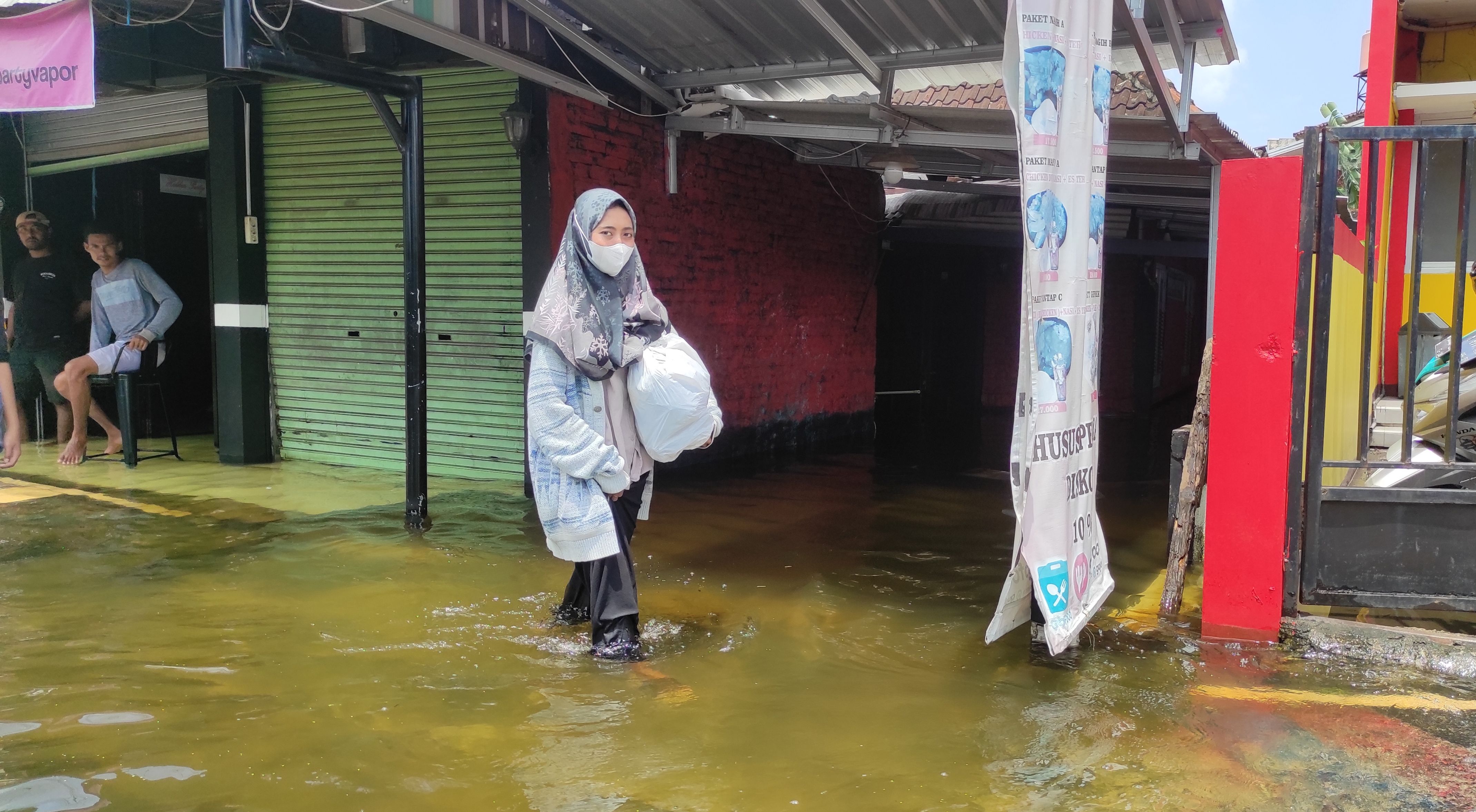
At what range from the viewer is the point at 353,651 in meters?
4.32

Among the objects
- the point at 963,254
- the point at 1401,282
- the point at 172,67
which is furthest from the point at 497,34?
the point at 963,254

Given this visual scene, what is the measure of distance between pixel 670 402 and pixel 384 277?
5078 mm

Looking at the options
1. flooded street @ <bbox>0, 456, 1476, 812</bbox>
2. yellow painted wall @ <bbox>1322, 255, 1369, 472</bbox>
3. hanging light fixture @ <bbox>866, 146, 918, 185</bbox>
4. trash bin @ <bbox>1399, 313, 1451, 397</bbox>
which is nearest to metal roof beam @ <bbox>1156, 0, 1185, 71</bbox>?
yellow painted wall @ <bbox>1322, 255, 1369, 472</bbox>

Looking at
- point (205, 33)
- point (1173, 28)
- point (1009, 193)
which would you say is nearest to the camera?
point (1173, 28)

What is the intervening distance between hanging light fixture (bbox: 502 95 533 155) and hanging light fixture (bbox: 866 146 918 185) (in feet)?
10.3

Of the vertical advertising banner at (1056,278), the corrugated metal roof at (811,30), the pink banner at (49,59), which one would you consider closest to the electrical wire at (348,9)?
the pink banner at (49,59)

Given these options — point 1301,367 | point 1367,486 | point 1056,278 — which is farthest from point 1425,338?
point 1056,278

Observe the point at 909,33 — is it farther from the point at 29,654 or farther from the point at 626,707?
the point at 29,654

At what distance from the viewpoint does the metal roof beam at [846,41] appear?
624 centimetres

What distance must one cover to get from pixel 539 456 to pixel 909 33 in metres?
4.21

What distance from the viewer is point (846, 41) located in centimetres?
662

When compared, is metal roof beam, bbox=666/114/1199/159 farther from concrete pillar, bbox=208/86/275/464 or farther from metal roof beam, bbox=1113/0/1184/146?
concrete pillar, bbox=208/86/275/464

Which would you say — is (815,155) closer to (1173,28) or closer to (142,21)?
(1173,28)

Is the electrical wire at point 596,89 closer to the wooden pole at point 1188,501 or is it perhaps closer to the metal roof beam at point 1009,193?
the metal roof beam at point 1009,193
